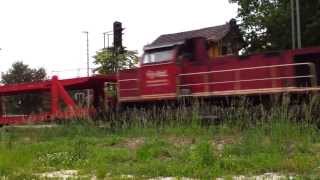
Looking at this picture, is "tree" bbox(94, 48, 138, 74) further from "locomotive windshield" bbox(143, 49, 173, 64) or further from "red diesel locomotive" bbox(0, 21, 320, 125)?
"locomotive windshield" bbox(143, 49, 173, 64)

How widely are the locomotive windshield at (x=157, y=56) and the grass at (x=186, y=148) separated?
10.8 feet

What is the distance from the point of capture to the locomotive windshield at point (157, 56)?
20688 mm

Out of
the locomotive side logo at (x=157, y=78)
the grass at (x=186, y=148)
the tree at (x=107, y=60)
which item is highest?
the tree at (x=107, y=60)

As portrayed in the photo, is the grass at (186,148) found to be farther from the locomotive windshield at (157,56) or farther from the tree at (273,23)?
the tree at (273,23)

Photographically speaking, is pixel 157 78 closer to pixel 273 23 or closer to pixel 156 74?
pixel 156 74

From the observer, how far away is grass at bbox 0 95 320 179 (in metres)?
9.27

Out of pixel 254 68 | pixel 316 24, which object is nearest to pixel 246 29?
pixel 316 24

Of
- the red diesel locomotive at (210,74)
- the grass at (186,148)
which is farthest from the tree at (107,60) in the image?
the grass at (186,148)

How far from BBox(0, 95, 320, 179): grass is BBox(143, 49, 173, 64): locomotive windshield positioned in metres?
3.28

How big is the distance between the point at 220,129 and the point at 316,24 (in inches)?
997

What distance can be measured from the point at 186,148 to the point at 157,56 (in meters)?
9.84

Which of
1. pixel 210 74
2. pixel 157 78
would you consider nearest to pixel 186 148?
pixel 210 74

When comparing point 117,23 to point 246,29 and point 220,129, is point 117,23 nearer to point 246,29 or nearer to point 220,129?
point 220,129

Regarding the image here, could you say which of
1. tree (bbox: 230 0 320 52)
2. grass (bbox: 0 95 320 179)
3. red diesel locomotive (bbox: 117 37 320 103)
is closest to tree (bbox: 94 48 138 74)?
tree (bbox: 230 0 320 52)
